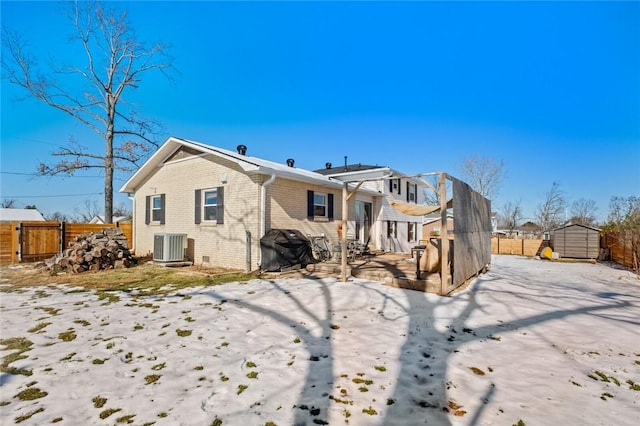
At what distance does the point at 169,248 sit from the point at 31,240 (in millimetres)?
6797

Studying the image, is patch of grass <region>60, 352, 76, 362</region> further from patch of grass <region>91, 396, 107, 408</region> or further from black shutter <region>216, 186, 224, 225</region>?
black shutter <region>216, 186, 224, 225</region>

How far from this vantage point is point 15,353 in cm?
355

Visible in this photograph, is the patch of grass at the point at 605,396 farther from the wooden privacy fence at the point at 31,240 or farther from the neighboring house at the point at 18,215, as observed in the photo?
the neighboring house at the point at 18,215

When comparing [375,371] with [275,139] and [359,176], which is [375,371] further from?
[275,139]

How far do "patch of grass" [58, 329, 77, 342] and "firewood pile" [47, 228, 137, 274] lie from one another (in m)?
6.47

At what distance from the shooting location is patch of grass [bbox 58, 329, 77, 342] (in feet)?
13.1

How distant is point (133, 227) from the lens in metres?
14.0

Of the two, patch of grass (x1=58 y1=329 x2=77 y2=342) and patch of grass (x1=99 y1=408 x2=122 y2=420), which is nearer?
patch of grass (x1=99 y1=408 x2=122 y2=420)

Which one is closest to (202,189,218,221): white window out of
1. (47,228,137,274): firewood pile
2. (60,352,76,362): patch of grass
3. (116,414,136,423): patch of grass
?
(47,228,137,274): firewood pile

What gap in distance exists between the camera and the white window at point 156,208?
Result: 12820 mm

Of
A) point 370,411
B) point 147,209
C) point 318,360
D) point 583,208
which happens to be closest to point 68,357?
point 318,360

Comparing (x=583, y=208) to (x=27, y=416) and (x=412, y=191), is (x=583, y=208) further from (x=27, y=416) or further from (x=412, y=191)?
(x=27, y=416)

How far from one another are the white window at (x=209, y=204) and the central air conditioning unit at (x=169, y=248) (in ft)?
3.86

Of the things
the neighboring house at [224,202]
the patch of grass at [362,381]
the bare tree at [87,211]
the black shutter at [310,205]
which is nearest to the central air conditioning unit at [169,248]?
the neighboring house at [224,202]
